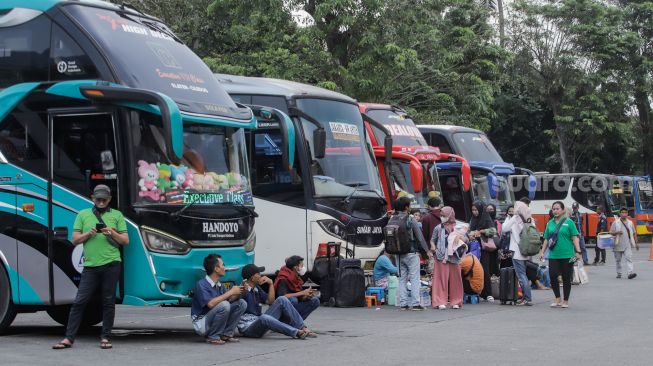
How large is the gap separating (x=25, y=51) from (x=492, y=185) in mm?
18580

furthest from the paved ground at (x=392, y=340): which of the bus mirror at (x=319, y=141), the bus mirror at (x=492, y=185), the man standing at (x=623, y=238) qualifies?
the bus mirror at (x=492, y=185)

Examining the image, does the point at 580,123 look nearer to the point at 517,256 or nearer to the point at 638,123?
the point at 638,123

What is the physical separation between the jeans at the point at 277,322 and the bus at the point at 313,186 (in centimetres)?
553

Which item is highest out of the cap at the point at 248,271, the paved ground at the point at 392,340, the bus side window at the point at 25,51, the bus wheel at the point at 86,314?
the bus side window at the point at 25,51

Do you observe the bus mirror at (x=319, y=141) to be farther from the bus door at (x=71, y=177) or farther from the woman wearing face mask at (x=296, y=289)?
the bus door at (x=71, y=177)

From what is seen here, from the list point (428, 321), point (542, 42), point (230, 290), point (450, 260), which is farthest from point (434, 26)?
point (230, 290)

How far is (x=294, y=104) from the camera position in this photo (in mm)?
18703

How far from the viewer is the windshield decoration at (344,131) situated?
1902 cm

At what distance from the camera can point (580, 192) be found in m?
45.3

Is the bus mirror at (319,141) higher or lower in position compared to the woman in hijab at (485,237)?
higher

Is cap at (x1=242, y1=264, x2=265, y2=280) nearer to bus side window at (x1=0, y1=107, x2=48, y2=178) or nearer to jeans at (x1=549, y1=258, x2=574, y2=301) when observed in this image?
bus side window at (x1=0, y1=107, x2=48, y2=178)

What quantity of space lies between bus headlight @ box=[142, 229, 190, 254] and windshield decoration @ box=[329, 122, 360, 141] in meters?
7.38

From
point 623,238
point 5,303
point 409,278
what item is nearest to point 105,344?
point 5,303

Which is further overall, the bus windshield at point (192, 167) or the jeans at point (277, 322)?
the jeans at point (277, 322)
